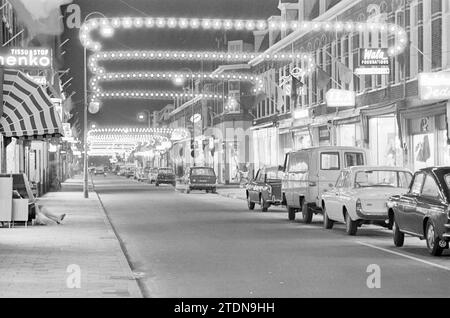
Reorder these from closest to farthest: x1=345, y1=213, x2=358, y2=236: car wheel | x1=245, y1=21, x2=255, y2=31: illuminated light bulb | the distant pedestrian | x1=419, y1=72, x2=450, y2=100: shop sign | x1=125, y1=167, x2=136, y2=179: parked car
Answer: x1=345, y1=213, x2=358, y2=236: car wheel
the distant pedestrian
x1=245, y1=21, x2=255, y2=31: illuminated light bulb
x1=419, y1=72, x2=450, y2=100: shop sign
x1=125, y1=167, x2=136, y2=179: parked car

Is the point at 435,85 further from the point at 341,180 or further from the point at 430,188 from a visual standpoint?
the point at 430,188

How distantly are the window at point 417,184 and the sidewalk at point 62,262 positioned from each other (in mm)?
5731

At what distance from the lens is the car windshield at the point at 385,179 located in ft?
72.0

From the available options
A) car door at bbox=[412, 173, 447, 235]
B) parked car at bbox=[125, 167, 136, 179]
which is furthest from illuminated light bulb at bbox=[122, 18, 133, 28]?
parked car at bbox=[125, 167, 136, 179]

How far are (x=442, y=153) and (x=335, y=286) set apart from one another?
21.0 m

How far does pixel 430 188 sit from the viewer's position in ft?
56.0

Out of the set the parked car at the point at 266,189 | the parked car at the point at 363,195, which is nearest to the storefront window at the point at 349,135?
the parked car at the point at 266,189

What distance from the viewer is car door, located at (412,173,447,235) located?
16125 millimetres

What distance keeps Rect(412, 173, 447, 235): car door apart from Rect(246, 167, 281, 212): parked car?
14.3 metres

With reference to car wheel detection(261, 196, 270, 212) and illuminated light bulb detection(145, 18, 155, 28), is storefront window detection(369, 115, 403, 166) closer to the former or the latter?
car wheel detection(261, 196, 270, 212)

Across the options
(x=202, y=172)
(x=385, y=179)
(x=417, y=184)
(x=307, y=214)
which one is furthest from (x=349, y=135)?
(x=417, y=184)

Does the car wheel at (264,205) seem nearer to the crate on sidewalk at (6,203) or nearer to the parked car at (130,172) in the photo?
the crate on sidewalk at (6,203)

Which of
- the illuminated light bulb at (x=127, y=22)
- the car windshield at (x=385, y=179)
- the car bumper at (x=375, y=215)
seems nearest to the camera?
the car bumper at (x=375, y=215)

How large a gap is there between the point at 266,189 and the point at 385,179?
9524 millimetres
